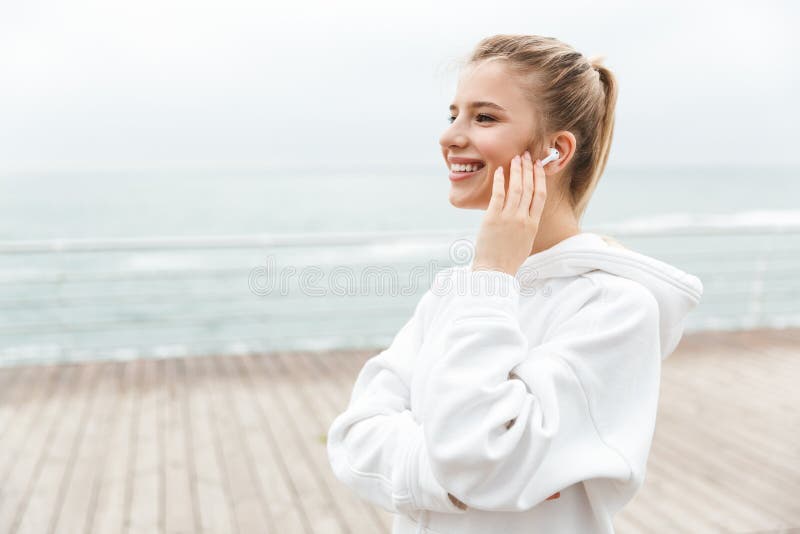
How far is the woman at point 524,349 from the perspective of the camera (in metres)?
0.84

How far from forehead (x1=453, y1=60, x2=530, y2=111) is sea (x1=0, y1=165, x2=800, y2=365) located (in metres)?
1.75

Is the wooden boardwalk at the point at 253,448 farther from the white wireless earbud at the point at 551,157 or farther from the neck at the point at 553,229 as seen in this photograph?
the white wireless earbud at the point at 551,157

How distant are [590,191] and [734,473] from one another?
94.9 inches

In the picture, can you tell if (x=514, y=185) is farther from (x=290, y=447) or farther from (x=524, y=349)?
(x=290, y=447)

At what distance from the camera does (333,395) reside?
3971 mm

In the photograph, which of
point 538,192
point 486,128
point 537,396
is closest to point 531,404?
point 537,396

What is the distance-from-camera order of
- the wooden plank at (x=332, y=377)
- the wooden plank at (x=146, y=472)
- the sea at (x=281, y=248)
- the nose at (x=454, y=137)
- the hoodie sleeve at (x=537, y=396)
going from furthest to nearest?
the sea at (x=281, y=248) → the wooden plank at (x=332, y=377) → the wooden plank at (x=146, y=472) → the nose at (x=454, y=137) → the hoodie sleeve at (x=537, y=396)

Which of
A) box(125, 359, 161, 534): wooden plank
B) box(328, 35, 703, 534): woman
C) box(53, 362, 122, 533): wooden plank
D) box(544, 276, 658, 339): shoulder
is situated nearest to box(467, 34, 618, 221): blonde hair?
box(328, 35, 703, 534): woman

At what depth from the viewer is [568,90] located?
1049 millimetres

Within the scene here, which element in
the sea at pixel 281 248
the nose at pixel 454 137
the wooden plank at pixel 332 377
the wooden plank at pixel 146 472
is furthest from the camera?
the sea at pixel 281 248

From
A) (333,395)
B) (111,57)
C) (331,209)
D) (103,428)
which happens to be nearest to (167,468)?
(103,428)

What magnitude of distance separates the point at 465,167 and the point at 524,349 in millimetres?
307

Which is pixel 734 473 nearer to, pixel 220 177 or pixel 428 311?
pixel 428 311

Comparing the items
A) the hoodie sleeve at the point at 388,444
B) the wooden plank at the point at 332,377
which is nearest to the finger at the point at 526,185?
the hoodie sleeve at the point at 388,444
